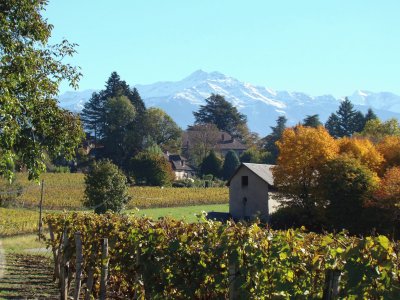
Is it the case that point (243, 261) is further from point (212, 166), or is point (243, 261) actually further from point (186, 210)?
point (212, 166)

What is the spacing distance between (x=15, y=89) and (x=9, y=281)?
572 centimetres

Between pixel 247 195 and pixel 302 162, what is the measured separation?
11.2 m

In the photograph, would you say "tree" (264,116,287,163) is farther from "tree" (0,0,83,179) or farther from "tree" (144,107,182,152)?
"tree" (0,0,83,179)

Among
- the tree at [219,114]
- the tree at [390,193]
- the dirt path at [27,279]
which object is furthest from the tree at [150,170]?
the dirt path at [27,279]

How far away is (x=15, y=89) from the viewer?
13.2 m

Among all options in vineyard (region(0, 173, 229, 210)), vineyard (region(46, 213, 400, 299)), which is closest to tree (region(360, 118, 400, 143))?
vineyard (region(0, 173, 229, 210))

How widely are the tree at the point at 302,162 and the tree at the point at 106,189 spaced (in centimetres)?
1421

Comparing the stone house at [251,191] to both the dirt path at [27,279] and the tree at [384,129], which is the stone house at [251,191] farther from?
the dirt path at [27,279]

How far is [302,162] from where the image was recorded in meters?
49.3

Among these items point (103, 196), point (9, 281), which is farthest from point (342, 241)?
point (103, 196)

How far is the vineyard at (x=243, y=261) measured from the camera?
5.29 m

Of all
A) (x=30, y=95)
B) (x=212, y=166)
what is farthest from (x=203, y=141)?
(x=30, y=95)

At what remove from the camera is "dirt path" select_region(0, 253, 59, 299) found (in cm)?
1402

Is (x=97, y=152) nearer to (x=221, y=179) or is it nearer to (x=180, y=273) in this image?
(x=221, y=179)
